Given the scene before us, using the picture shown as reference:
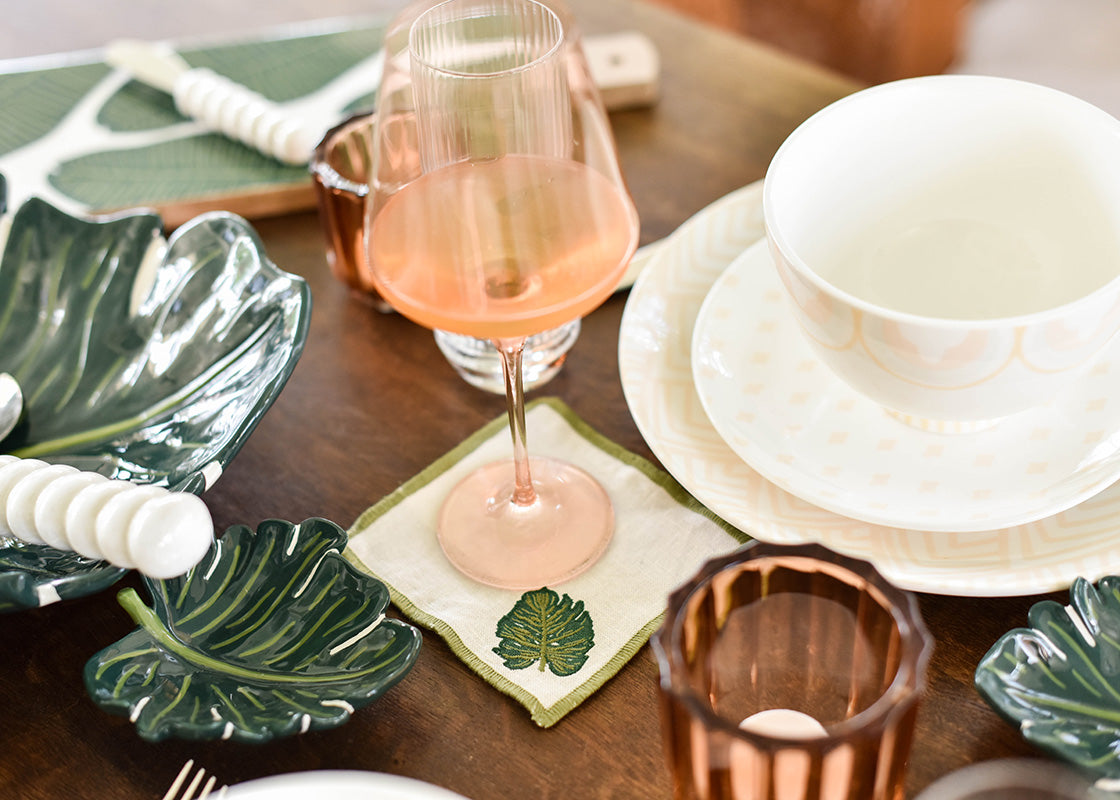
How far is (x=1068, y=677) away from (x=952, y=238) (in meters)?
0.37

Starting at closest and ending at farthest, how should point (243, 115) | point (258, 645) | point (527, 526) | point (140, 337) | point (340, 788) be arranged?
point (340, 788) → point (258, 645) → point (527, 526) → point (140, 337) → point (243, 115)

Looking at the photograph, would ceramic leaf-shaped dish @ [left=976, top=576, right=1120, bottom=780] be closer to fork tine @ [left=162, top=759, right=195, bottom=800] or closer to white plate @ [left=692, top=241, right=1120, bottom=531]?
white plate @ [left=692, top=241, right=1120, bottom=531]

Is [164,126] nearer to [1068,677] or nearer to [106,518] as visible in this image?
[106,518]

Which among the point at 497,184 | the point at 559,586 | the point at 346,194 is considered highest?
the point at 497,184

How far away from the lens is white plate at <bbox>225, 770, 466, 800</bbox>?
0.49 metres

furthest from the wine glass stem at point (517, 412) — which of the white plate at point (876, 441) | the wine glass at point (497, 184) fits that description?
the white plate at point (876, 441)

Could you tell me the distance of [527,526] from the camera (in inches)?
27.4

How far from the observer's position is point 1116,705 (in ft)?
1.72

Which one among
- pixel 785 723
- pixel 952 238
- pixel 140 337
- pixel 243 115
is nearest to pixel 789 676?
pixel 785 723

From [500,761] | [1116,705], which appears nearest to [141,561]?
[500,761]

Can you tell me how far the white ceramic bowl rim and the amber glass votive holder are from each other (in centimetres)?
15

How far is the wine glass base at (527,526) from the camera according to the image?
67 centimetres

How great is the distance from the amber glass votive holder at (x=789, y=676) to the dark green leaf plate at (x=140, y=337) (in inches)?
11.7

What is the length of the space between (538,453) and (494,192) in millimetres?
227
